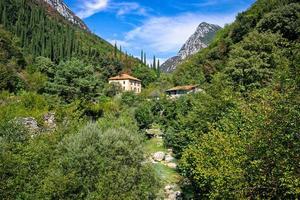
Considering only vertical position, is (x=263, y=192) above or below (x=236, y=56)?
below

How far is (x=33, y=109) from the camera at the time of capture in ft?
172

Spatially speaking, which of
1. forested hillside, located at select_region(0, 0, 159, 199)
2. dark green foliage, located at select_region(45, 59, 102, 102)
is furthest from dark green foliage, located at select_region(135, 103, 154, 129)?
dark green foliage, located at select_region(45, 59, 102, 102)

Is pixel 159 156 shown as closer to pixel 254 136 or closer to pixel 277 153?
pixel 254 136

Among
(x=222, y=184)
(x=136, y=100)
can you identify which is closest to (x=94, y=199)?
(x=222, y=184)

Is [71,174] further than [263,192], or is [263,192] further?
[71,174]

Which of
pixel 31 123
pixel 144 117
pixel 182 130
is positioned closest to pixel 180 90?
pixel 144 117

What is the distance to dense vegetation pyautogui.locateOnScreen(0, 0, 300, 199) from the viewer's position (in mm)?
16781

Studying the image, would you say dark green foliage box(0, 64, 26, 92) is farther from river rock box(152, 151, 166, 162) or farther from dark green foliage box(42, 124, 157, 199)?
dark green foliage box(42, 124, 157, 199)

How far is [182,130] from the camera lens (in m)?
45.3

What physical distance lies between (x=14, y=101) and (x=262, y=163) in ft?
152

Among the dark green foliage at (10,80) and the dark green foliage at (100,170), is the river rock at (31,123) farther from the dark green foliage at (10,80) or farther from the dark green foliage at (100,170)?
the dark green foliage at (10,80)

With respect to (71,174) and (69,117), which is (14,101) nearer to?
(69,117)

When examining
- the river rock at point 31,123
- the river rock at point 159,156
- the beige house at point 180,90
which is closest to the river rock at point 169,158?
the river rock at point 159,156

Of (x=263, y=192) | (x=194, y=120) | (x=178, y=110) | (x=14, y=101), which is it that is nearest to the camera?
(x=263, y=192)
